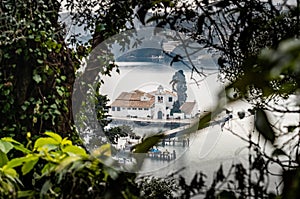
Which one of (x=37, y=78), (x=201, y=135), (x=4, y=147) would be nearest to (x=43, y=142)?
(x=4, y=147)

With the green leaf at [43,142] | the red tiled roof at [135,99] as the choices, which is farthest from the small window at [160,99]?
the green leaf at [43,142]

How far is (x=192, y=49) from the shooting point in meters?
0.91

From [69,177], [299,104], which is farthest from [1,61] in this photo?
[299,104]

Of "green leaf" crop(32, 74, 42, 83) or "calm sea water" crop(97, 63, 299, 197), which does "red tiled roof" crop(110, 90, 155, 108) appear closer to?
"calm sea water" crop(97, 63, 299, 197)

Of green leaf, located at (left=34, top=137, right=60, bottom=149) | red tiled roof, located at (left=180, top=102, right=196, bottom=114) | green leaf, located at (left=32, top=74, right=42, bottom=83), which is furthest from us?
green leaf, located at (left=32, top=74, right=42, bottom=83)

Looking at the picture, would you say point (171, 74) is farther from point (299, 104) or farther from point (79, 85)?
point (299, 104)

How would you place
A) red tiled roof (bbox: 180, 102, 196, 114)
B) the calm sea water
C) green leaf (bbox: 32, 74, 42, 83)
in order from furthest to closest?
green leaf (bbox: 32, 74, 42, 83), red tiled roof (bbox: 180, 102, 196, 114), the calm sea water

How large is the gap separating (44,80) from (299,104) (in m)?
1.07

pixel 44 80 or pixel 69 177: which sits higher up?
pixel 44 80

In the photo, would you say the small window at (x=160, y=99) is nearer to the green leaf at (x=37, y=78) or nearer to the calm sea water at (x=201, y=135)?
the calm sea water at (x=201, y=135)

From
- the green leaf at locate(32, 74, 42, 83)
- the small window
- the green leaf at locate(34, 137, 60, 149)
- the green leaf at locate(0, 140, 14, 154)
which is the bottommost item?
the green leaf at locate(0, 140, 14, 154)

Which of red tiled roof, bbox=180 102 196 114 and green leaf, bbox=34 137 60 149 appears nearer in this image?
green leaf, bbox=34 137 60 149

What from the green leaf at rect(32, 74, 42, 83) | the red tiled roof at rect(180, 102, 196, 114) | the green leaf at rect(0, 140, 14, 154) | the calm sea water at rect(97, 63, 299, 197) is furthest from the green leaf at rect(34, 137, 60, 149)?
the green leaf at rect(32, 74, 42, 83)

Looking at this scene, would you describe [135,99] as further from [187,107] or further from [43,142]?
[43,142]
